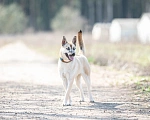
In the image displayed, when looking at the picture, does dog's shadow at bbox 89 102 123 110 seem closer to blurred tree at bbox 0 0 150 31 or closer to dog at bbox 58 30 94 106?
dog at bbox 58 30 94 106

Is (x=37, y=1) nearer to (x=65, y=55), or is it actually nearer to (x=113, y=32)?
(x=113, y=32)

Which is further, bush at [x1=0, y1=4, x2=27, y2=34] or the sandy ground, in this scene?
bush at [x1=0, y1=4, x2=27, y2=34]

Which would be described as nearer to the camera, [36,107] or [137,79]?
[36,107]

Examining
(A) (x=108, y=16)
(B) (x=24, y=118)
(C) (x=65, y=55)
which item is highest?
(A) (x=108, y=16)

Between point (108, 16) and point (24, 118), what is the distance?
90447mm

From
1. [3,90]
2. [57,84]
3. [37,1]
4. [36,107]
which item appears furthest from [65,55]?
[37,1]

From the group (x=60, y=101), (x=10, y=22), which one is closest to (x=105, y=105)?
(x=60, y=101)

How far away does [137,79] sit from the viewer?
15.5 m

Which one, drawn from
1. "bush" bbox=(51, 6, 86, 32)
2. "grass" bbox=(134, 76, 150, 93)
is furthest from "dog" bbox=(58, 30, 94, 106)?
"bush" bbox=(51, 6, 86, 32)

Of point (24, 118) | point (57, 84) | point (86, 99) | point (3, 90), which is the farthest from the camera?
point (57, 84)

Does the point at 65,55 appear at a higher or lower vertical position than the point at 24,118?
higher

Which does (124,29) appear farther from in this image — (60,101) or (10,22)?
(60,101)

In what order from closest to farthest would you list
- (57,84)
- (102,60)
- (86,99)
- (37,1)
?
(86,99) → (57,84) → (102,60) → (37,1)

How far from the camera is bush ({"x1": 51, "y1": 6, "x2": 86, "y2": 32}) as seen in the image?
7994 centimetres
